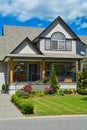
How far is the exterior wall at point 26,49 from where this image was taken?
106ft

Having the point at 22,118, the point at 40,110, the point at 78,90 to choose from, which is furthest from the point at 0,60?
the point at 22,118

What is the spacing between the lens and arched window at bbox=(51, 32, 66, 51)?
111 feet

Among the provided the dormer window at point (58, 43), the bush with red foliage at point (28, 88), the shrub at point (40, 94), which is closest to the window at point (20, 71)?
the dormer window at point (58, 43)

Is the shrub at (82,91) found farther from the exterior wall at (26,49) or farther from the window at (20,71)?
the window at (20,71)

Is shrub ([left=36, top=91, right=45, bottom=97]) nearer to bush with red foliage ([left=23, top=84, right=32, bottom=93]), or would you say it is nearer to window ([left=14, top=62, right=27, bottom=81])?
bush with red foliage ([left=23, top=84, right=32, bottom=93])

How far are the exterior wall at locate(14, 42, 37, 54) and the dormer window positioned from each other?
2069 mm

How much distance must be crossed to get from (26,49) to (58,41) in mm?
4335

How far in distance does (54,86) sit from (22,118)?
1419 centimetres

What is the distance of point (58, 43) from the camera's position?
34094 millimetres

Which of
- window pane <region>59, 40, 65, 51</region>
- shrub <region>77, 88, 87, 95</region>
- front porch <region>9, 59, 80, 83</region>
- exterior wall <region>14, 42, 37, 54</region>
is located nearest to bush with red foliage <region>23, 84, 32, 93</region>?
front porch <region>9, 59, 80, 83</region>

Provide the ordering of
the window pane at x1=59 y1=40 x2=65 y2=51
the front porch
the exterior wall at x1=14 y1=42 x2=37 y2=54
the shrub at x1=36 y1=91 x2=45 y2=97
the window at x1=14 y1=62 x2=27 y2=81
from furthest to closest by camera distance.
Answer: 1. the window pane at x1=59 y1=40 x2=65 y2=51
2. the window at x1=14 y1=62 x2=27 y2=81
3. the front porch
4. the exterior wall at x1=14 y1=42 x2=37 y2=54
5. the shrub at x1=36 y1=91 x2=45 y2=97

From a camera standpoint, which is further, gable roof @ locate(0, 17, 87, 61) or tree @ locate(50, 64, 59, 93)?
gable roof @ locate(0, 17, 87, 61)

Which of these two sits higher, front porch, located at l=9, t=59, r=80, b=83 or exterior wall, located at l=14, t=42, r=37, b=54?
exterior wall, located at l=14, t=42, r=37, b=54

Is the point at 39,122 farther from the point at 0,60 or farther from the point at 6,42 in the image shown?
the point at 6,42
